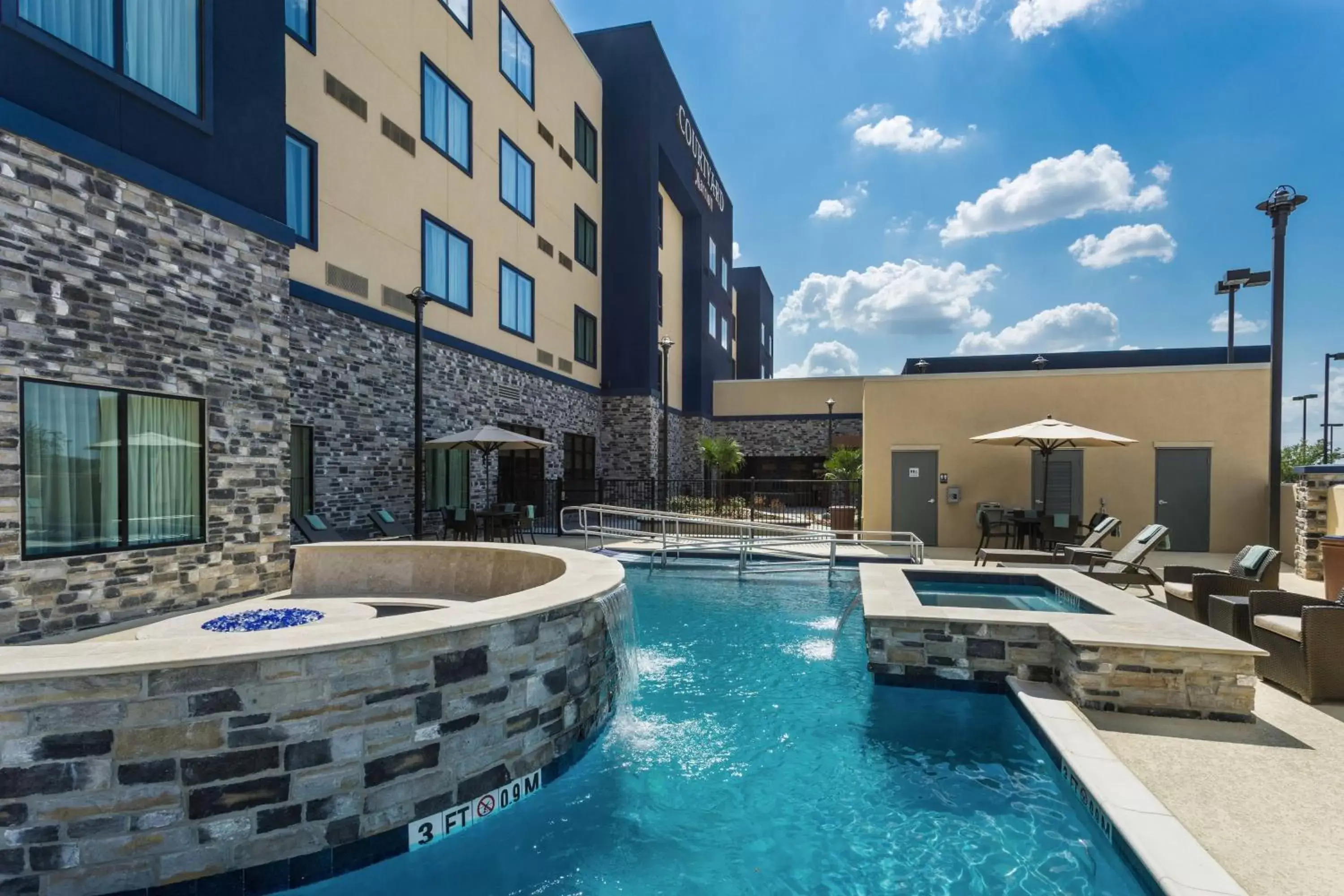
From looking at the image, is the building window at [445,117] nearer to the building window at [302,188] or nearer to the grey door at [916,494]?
the building window at [302,188]

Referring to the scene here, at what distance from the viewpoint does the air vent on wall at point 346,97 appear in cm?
1086

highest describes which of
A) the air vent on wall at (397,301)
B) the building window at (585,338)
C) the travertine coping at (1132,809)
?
the building window at (585,338)

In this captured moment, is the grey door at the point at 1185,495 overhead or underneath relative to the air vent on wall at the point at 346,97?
underneath

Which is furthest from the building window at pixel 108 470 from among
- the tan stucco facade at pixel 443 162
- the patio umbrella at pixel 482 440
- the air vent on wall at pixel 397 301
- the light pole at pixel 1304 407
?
the light pole at pixel 1304 407

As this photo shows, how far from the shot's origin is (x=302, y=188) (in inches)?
409

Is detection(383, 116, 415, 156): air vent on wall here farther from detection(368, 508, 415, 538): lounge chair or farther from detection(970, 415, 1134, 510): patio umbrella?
detection(970, 415, 1134, 510): patio umbrella

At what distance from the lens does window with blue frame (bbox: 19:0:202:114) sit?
5.50 meters

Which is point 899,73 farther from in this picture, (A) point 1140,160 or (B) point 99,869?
(B) point 99,869

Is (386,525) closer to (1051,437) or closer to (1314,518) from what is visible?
(1051,437)

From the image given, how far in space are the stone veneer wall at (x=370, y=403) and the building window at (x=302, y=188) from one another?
45.3 inches

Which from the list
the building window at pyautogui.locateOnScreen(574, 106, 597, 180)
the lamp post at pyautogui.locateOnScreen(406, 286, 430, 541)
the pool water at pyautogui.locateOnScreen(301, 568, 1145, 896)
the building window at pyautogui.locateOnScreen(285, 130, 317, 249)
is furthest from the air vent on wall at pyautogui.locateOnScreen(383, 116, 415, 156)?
the pool water at pyautogui.locateOnScreen(301, 568, 1145, 896)

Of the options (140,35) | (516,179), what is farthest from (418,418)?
(516,179)

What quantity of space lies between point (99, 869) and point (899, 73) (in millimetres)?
16877

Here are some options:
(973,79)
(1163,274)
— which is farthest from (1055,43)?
(1163,274)
